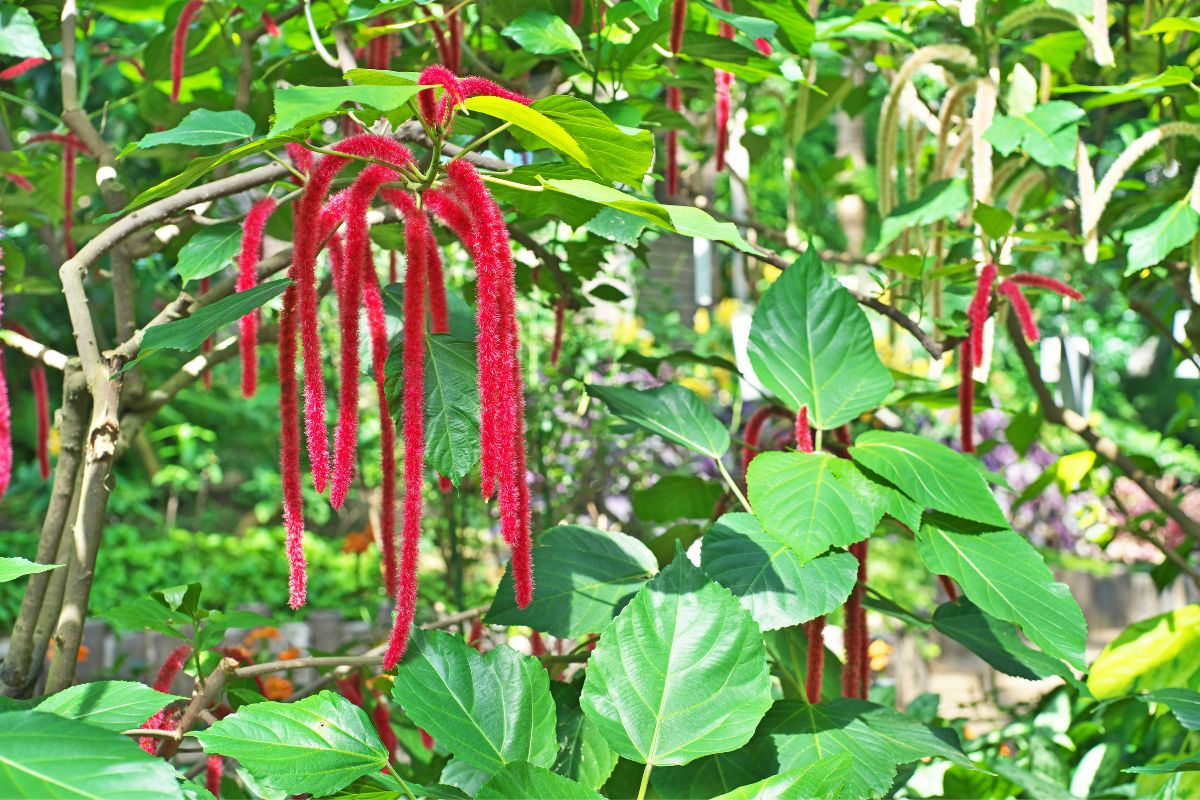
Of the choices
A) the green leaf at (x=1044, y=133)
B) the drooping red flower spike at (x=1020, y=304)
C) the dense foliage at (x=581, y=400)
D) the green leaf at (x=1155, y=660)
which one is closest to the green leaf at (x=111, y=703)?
the dense foliage at (x=581, y=400)

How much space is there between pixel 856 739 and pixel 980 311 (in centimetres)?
46

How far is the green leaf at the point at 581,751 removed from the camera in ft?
2.58

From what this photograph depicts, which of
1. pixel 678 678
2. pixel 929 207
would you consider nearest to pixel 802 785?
pixel 678 678

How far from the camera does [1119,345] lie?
28.0 feet

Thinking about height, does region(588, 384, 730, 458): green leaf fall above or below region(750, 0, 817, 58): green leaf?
below

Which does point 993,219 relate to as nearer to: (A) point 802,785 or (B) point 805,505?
(B) point 805,505

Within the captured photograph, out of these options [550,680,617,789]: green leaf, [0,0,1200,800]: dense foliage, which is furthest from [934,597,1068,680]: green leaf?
[550,680,617,789]: green leaf

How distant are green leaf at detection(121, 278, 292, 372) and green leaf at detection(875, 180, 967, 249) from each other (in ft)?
2.95

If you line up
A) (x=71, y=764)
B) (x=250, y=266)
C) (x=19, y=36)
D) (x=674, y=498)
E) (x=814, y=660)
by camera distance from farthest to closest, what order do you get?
(x=674, y=498) → (x=19, y=36) → (x=814, y=660) → (x=250, y=266) → (x=71, y=764)

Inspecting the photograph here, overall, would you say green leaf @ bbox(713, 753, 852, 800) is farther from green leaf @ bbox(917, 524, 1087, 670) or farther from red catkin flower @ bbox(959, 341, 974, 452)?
red catkin flower @ bbox(959, 341, 974, 452)

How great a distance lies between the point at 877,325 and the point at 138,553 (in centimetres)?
378

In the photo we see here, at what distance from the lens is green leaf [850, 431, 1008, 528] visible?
828 mm

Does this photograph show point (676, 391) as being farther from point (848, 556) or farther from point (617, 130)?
point (617, 130)

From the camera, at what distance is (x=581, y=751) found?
0.81 meters
